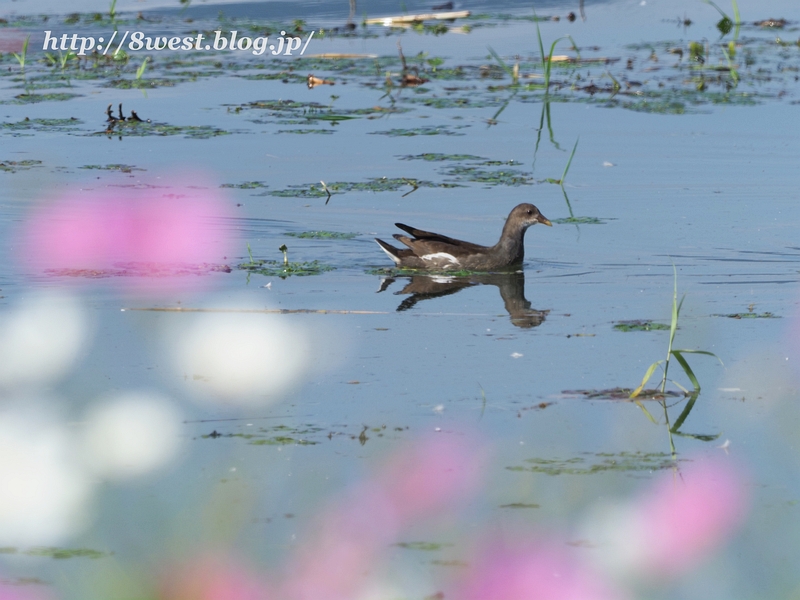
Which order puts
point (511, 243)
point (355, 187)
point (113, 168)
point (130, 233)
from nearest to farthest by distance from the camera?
point (511, 243), point (130, 233), point (355, 187), point (113, 168)

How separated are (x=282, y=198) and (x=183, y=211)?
0.87m

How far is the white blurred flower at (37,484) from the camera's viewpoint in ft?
17.9

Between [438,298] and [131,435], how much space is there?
326 cm

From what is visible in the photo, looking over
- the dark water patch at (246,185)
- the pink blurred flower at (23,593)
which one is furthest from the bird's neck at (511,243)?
the pink blurred flower at (23,593)

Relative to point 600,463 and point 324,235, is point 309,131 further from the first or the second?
point 600,463

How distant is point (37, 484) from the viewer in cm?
591

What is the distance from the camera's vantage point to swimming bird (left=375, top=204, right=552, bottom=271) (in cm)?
1003

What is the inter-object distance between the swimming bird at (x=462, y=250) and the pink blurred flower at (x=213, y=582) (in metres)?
5.06

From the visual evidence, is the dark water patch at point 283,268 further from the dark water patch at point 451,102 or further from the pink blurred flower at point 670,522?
the dark water patch at point 451,102

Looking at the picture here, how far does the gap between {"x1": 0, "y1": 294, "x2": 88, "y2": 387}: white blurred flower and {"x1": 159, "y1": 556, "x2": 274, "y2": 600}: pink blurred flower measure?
95.8 inches

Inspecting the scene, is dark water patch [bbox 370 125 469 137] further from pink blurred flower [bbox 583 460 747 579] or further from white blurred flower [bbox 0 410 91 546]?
pink blurred flower [bbox 583 460 747 579]

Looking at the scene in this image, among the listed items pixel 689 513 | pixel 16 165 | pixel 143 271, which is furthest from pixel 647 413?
pixel 16 165

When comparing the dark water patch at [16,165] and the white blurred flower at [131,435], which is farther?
the dark water patch at [16,165]

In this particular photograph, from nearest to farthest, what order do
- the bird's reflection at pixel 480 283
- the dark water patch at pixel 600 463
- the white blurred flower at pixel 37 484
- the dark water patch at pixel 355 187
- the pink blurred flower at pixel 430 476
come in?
the white blurred flower at pixel 37 484, the pink blurred flower at pixel 430 476, the dark water patch at pixel 600 463, the bird's reflection at pixel 480 283, the dark water patch at pixel 355 187
